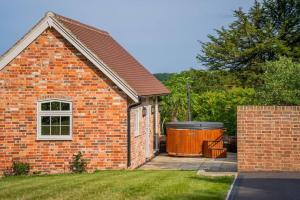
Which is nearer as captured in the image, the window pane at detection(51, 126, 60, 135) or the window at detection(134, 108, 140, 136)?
the window pane at detection(51, 126, 60, 135)

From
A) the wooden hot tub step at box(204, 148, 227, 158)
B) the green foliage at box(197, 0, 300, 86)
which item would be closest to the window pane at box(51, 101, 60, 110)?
the wooden hot tub step at box(204, 148, 227, 158)

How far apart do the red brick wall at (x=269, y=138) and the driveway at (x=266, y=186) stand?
1.78 ft

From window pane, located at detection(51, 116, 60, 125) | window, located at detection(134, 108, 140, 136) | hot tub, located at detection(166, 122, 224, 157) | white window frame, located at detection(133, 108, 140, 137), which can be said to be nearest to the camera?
window pane, located at detection(51, 116, 60, 125)

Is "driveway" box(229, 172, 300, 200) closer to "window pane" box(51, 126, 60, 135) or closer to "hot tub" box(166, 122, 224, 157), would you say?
"window pane" box(51, 126, 60, 135)

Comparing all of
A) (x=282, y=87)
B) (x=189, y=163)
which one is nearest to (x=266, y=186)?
(x=189, y=163)

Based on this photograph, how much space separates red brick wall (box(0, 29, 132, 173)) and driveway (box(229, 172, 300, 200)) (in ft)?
17.6

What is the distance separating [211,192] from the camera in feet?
46.9

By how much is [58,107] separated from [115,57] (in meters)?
4.35

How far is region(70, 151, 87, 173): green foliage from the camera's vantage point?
20.7 metres

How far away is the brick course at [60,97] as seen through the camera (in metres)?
20.8

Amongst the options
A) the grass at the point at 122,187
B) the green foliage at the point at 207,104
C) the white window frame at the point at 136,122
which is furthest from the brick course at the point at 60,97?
the green foliage at the point at 207,104

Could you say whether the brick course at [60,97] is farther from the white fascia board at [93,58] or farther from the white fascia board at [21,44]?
the white fascia board at [93,58]

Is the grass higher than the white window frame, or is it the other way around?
the white window frame

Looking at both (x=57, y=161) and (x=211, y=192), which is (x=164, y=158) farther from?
(x=211, y=192)
